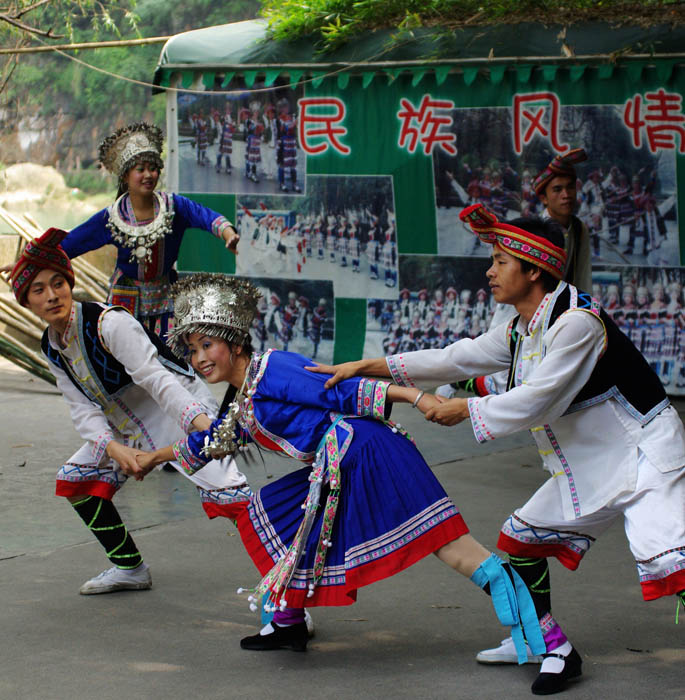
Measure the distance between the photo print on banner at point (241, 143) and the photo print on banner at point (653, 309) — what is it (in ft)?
7.86

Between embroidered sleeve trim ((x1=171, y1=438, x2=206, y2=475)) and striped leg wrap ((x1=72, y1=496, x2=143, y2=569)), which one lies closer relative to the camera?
embroidered sleeve trim ((x1=171, y1=438, x2=206, y2=475))

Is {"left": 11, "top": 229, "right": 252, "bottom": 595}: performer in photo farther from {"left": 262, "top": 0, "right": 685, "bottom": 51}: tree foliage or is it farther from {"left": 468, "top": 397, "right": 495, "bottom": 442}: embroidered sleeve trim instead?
{"left": 262, "top": 0, "right": 685, "bottom": 51}: tree foliage

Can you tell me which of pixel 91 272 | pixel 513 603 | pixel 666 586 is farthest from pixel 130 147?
pixel 91 272

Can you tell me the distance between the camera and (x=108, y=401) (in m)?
3.89

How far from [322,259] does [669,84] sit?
2703 mm

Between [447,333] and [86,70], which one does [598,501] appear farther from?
[86,70]

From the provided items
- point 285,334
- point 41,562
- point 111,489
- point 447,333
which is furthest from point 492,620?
point 285,334

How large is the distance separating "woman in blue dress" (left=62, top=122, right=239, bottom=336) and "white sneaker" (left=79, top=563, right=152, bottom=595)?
6.58ft

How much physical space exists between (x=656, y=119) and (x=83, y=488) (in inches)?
187

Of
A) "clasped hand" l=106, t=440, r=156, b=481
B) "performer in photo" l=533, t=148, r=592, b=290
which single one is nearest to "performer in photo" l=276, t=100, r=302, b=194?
"performer in photo" l=533, t=148, r=592, b=290

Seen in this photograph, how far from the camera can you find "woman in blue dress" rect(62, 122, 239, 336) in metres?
5.56

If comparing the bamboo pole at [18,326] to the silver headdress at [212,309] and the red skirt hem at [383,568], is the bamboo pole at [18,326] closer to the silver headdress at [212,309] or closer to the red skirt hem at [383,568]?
the silver headdress at [212,309]

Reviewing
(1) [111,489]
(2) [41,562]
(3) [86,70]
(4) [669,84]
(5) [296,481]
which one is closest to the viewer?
(5) [296,481]

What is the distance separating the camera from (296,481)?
3.30 metres
